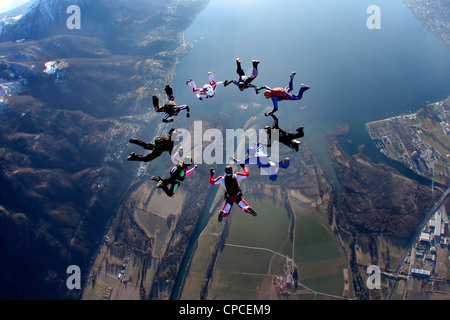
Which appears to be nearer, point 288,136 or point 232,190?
point 232,190

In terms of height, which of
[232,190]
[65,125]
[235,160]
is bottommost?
[232,190]

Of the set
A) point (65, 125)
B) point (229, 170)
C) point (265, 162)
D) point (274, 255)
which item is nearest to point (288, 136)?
point (265, 162)

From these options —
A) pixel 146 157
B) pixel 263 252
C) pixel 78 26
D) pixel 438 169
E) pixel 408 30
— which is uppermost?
pixel 78 26

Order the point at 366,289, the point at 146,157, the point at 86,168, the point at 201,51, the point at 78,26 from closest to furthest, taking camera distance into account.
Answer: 1. the point at 146,157
2. the point at 366,289
3. the point at 86,168
4. the point at 201,51
5. the point at 78,26

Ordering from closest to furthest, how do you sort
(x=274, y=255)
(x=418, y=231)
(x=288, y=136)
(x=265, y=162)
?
(x=288, y=136) → (x=265, y=162) → (x=418, y=231) → (x=274, y=255)

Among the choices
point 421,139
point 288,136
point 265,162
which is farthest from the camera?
point 421,139

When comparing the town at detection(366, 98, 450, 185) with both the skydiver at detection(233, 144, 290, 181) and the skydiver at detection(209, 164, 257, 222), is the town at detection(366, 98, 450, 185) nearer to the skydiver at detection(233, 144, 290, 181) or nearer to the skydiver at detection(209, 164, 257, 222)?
the skydiver at detection(233, 144, 290, 181)

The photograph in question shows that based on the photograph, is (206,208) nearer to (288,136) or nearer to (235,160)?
(235,160)

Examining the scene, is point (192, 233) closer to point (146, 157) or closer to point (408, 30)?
point (146, 157)

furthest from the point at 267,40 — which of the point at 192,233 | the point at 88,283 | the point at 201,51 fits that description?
the point at 88,283
